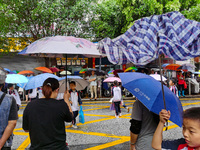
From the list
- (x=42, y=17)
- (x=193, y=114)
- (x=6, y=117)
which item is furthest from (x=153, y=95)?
(x=42, y=17)

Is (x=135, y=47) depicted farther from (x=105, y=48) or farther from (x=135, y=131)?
(x=135, y=131)

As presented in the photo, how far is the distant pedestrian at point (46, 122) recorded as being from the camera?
257cm

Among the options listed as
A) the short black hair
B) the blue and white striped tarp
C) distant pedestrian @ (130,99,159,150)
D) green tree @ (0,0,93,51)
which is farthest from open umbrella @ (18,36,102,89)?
green tree @ (0,0,93,51)

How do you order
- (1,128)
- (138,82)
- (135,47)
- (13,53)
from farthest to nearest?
1. (13,53)
2. (135,47)
3. (138,82)
4. (1,128)

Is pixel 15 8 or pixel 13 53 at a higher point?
pixel 15 8

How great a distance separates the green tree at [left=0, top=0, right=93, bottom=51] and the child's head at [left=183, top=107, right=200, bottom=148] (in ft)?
48.9

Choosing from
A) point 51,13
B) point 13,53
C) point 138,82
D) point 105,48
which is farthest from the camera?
point 13,53

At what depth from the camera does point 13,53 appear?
69.3 ft

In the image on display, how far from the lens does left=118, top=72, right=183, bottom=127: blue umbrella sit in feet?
8.21

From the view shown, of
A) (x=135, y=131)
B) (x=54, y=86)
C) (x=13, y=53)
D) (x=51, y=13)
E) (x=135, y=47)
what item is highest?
(x=51, y=13)

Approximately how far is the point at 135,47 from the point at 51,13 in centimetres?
1251

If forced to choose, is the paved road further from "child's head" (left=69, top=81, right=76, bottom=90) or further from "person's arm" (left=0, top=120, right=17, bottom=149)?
"person's arm" (left=0, top=120, right=17, bottom=149)

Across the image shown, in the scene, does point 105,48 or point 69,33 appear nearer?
point 105,48

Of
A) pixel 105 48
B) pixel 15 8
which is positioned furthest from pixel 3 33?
pixel 105 48
